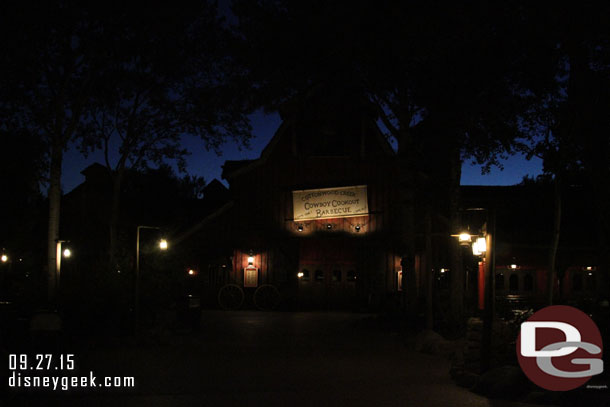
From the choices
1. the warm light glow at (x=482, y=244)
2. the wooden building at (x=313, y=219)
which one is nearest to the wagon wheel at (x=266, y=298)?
the wooden building at (x=313, y=219)

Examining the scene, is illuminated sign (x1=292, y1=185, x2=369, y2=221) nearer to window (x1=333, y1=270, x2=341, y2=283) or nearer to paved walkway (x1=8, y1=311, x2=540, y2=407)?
window (x1=333, y1=270, x2=341, y2=283)

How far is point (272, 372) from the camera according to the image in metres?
12.2

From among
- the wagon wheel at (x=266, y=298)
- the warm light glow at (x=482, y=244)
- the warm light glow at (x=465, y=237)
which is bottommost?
the wagon wheel at (x=266, y=298)

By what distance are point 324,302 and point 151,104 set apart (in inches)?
476

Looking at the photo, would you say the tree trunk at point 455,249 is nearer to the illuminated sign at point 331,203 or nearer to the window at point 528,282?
the illuminated sign at point 331,203

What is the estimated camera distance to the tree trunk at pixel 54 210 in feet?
54.9

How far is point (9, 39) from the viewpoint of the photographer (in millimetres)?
16953

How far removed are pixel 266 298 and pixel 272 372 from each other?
57.9 feet

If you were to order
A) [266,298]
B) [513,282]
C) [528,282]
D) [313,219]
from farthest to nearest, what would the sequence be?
1. [513,282]
2. [528,282]
3. [266,298]
4. [313,219]

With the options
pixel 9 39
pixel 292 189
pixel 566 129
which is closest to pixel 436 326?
pixel 566 129

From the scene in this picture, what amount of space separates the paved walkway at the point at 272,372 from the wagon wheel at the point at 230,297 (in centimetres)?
1019

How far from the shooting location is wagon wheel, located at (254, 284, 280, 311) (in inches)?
1166

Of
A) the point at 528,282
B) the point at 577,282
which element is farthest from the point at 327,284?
the point at 577,282

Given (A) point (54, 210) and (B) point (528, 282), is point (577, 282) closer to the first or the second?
(B) point (528, 282)
